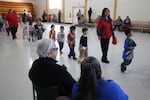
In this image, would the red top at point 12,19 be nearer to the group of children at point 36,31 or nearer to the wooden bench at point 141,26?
the group of children at point 36,31

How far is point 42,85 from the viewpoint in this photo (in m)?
1.77

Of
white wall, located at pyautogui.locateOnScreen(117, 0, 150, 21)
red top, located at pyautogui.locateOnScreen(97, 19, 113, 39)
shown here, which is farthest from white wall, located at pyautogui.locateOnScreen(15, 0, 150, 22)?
red top, located at pyautogui.locateOnScreen(97, 19, 113, 39)

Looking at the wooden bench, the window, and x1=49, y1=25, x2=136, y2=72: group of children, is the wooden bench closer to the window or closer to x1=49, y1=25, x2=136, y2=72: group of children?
x1=49, y1=25, x2=136, y2=72: group of children

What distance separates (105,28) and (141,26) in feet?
32.1

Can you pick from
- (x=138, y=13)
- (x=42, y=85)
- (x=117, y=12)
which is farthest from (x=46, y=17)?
(x=42, y=85)

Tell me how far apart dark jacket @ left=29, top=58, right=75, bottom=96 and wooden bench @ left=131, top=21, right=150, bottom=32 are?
12.1 meters

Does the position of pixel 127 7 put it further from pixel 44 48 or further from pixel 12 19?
pixel 44 48

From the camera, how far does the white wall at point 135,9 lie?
44.7 ft

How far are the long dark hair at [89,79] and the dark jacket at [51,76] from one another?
17.4 inches

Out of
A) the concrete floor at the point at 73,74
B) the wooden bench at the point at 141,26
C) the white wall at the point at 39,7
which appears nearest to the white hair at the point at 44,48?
the concrete floor at the point at 73,74

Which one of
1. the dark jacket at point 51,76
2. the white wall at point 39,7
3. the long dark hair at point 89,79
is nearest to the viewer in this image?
the long dark hair at point 89,79

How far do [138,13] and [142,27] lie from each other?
1362 millimetres

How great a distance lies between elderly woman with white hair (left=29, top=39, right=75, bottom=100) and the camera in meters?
1.77

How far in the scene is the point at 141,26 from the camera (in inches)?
538
